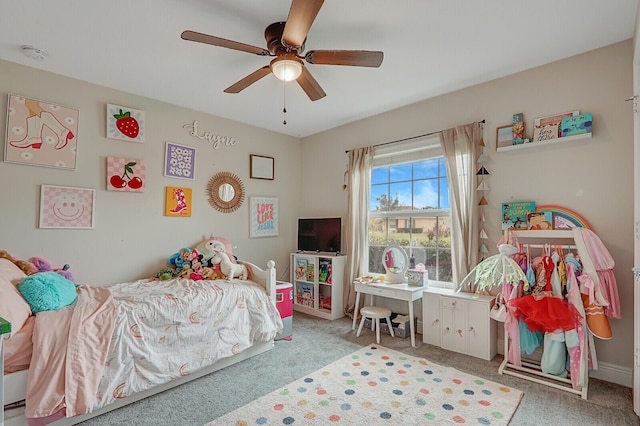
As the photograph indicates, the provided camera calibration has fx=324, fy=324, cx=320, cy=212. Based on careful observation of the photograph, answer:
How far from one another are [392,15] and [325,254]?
2.83 meters

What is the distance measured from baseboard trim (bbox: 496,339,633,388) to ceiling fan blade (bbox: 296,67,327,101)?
9.72 feet

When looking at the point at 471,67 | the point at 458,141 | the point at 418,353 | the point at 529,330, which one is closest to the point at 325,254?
the point at 418,353

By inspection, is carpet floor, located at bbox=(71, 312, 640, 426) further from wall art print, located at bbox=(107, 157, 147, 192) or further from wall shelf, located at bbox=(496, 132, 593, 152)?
wall art print, located at bbox=(107, 157, 147, 192)

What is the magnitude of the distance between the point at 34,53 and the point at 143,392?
265cm

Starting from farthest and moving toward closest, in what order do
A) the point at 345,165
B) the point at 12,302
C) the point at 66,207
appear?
the point at 345,165, the point at 66,207, the point at 12,302

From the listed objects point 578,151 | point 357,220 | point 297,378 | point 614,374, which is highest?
point 578,151

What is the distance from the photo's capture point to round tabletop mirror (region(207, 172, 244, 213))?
153 inches

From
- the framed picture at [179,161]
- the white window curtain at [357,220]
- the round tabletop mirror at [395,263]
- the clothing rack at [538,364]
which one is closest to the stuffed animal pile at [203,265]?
the framed picture at [179,161]

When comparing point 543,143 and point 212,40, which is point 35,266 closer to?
point 212,40

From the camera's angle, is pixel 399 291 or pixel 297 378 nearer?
pixel 297 378

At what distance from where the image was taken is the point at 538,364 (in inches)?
103

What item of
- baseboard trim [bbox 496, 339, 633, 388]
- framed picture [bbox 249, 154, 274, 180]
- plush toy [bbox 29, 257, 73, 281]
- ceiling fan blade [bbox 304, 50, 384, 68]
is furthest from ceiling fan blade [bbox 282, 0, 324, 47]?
baseboard trim [bbox 496, 339, 633, 388]

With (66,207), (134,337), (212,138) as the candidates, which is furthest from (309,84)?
(66,207)

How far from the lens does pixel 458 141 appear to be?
10.4ft
